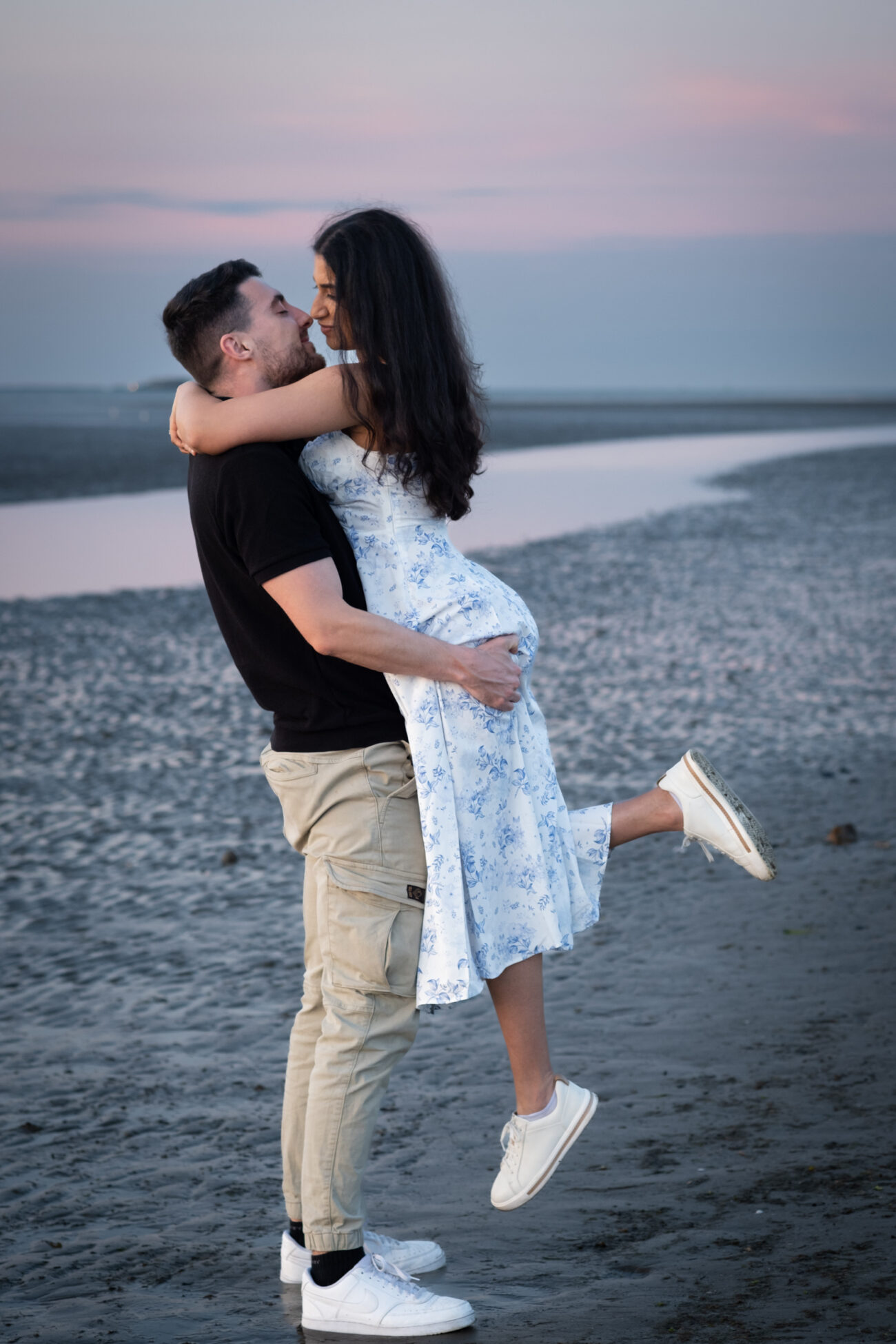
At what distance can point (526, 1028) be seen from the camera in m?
3.12

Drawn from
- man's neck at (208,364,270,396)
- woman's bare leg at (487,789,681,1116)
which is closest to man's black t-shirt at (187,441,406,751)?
man's neck at (208,364,270,396)

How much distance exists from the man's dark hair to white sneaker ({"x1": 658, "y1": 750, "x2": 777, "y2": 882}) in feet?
4.55

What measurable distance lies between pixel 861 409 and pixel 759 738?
265ft

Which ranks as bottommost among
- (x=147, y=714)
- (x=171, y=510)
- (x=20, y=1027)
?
(x=171, y=510)

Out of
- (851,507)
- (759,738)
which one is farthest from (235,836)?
(851,507)

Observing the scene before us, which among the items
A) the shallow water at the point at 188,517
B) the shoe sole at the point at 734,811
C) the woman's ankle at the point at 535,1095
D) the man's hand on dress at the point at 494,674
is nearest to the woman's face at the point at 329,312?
the man's hand on dress at the point at 494,674

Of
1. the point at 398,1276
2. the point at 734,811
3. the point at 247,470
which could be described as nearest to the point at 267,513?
the point at 247,470

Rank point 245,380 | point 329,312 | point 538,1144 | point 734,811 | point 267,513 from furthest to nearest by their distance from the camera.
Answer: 1. point 734,811
2. point 538,1144
3. point 245,380
4. point 329,312
5. point 267,513

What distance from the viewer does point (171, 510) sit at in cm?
2227

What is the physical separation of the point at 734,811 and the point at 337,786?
3.21 feet

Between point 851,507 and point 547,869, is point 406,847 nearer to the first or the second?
point 547,869

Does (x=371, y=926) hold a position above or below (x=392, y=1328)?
above

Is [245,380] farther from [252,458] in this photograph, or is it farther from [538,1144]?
[538,1144]

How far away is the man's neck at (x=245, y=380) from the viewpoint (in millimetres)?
2986
